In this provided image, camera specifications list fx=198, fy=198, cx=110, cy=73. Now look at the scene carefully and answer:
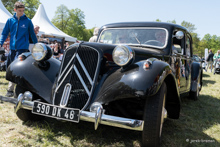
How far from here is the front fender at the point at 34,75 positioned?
101 inches

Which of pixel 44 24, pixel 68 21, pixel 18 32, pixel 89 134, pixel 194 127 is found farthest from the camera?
pixel 68 21

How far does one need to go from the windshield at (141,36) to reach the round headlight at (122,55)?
1.10 metres

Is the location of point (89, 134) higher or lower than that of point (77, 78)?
lower

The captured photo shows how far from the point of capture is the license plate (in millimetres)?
1999

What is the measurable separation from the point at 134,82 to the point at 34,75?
1420 mm

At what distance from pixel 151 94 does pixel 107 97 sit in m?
0.47

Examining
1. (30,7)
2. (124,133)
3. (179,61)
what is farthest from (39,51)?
(30,7)

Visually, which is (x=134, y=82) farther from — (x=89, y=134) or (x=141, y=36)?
(x=141, y=36)

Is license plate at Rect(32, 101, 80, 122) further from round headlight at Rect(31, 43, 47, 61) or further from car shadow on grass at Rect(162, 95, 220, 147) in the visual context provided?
car shadow on grass at Rect(162, 95, 220, 147)

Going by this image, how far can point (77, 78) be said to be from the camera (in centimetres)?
240

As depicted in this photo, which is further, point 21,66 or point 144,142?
point 21,66

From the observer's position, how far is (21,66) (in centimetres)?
279

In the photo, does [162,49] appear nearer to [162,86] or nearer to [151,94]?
[162,86]

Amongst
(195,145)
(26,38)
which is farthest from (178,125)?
(26,38)
